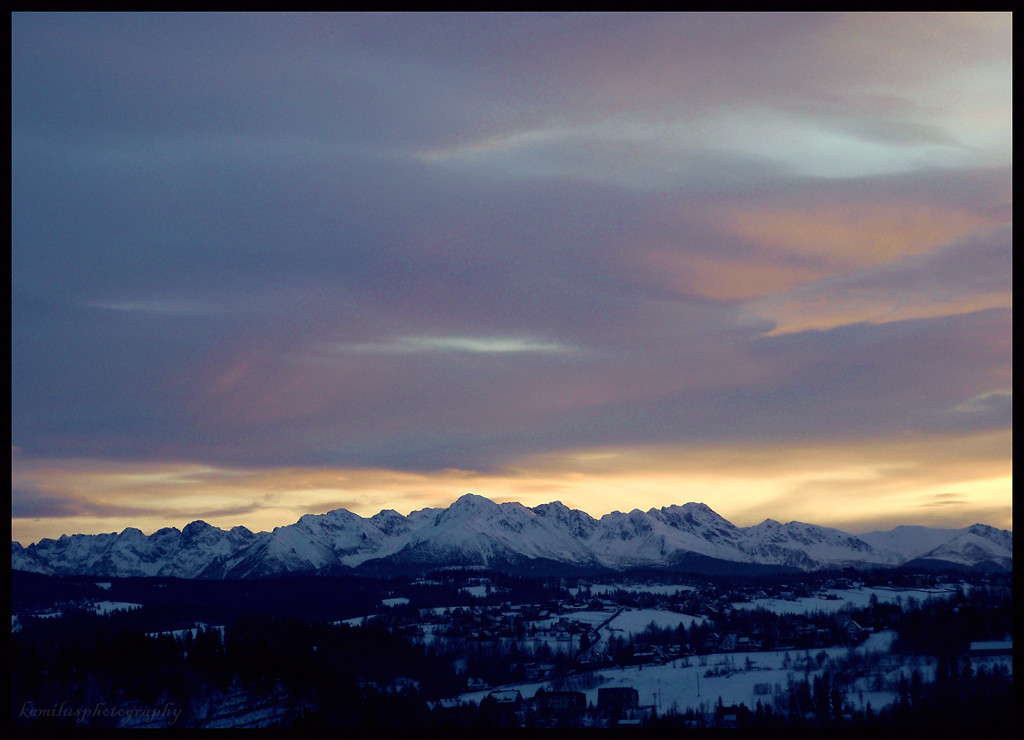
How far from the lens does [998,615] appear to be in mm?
193875

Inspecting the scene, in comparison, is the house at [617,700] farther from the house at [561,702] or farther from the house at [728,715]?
the house at [728,715]

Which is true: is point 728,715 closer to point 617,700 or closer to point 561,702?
point 617,700

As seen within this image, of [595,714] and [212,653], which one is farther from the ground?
[212,653]

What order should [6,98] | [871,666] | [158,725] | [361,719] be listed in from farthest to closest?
[871,666], [361,719], [158,725], [6,98]

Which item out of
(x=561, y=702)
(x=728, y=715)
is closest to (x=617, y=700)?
(x=561, y=702)

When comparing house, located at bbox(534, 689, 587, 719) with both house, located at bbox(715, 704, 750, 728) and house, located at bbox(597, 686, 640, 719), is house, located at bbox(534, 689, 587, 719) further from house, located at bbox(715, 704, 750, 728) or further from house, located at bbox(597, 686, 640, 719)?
house, located at bbox(715, 704, 750, 728)

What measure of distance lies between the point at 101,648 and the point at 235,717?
3062 cm

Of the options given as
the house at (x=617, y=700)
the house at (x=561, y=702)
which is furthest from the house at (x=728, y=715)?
the house at (x=561, y=702)

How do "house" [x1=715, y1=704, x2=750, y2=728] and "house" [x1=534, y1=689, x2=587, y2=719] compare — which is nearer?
"house" [x1=715, y1=704, x2=750, y2=728]

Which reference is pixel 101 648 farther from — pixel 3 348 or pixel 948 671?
pixel 3 348

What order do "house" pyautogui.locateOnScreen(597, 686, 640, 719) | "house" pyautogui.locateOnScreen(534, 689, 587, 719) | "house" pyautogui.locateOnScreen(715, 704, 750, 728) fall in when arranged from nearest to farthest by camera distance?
1. "house" pyautogui.locateOnScreen(715, 704, 750, 728)
2. "house" pyautogui.locateOnScreen(597, 686, 640, 719)
3. "house" pyautogui.locateOnScreen(534, 689, 587, 719)

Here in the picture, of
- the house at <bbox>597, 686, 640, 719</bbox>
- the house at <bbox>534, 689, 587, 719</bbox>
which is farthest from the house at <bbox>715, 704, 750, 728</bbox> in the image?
the house at <bbox>534, 689, 587, 719</bbox>
